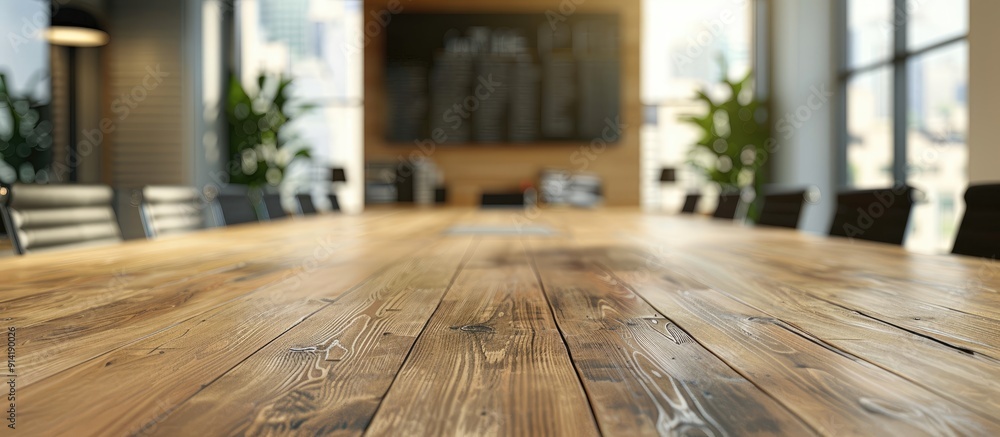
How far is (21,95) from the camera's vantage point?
480 cm

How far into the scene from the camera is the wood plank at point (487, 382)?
46cm

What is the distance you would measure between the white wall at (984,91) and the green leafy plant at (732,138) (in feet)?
7.34

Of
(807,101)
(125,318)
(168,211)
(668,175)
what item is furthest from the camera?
(807,101)

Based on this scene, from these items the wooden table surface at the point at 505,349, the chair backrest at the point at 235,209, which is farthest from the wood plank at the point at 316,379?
the chair backrest at the point at 235,209

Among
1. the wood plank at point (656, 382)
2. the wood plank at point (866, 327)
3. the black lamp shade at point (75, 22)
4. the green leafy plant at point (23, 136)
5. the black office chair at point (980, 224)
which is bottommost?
the wood plank at point (656, 382)

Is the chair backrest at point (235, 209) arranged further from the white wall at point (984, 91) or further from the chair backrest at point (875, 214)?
the white wall at point (984, 91)

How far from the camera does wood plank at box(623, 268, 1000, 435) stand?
46 centimetres

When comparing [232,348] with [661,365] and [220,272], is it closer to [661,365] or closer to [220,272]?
[661,365]

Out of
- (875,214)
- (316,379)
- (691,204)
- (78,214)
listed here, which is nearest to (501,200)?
(691,204)

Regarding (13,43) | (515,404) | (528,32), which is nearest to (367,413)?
(515,404)

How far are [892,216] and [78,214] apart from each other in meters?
2.45

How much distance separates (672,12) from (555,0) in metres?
1.31

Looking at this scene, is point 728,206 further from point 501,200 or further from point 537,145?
point 537,145

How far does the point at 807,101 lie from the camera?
5.94m
